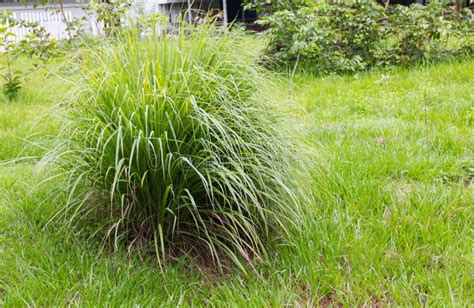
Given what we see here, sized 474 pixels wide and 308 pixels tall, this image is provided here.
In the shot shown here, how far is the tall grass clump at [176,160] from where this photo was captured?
2.04 meters

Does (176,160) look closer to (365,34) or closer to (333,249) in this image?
(333,249)

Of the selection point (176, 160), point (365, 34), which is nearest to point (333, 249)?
point (176, 160)

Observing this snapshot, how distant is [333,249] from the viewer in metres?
2.13

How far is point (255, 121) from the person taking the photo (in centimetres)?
230

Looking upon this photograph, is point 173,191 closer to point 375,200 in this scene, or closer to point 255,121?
point 255,121

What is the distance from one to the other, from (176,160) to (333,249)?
2.65ft

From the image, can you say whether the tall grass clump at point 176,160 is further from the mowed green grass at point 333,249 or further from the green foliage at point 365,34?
the green foliage at point 365,34

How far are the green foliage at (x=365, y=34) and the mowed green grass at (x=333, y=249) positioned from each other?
2.85m

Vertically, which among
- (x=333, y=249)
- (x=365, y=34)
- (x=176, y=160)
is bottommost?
(x=333, y=249)

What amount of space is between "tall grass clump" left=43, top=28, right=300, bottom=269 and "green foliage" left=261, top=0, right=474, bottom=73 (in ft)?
12.4

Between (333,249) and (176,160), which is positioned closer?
(176,160)

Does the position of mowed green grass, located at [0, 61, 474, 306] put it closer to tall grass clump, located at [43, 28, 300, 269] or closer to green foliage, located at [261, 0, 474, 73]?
tall grass clump, located at [43, 28, 300, 269]

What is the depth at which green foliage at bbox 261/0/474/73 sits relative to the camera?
588 centimetres

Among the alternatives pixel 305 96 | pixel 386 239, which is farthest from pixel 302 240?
pixel 305 96
